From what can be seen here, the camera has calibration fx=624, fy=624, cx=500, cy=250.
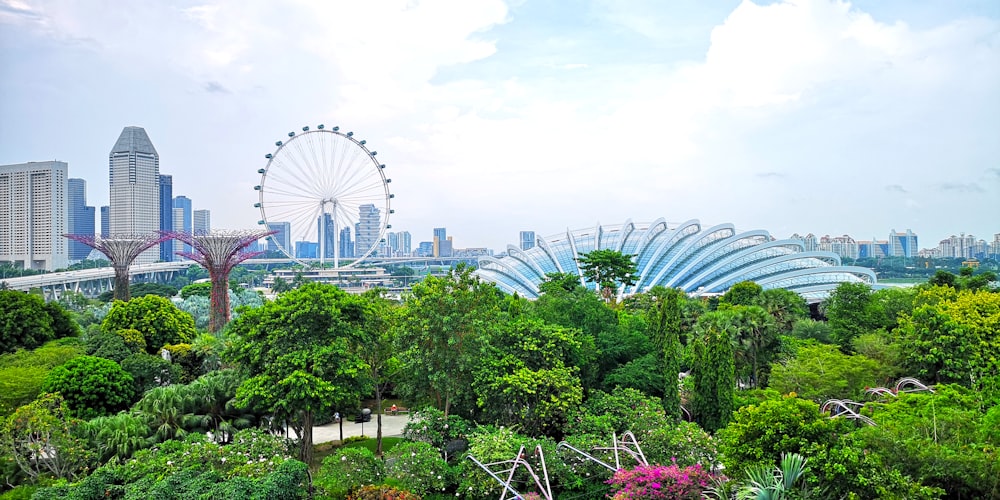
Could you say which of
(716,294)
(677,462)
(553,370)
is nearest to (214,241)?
(553,370)

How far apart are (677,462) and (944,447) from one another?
6108mm

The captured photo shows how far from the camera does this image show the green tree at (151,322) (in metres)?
32.2

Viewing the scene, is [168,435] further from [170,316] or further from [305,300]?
[170,316]

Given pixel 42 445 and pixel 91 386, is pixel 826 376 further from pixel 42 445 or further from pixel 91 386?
pixel 91 386

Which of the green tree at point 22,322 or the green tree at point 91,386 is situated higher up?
the green tree at point 22,322

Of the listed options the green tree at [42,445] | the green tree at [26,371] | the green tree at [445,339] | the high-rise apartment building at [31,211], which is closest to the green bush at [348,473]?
the green tree at [445,339]

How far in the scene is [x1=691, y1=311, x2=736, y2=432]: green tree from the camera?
2289 centimetres

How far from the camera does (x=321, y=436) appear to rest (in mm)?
26016

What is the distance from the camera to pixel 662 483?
1451 cm

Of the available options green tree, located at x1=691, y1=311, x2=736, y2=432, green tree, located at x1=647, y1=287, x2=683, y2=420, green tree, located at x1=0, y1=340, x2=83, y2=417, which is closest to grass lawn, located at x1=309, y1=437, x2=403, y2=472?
green tree, located at x1=0, y1=340, x2=83, y2=417

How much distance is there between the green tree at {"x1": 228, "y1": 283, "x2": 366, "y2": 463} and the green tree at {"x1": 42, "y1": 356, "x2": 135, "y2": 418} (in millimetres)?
5163

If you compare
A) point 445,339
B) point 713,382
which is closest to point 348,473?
point 445,339

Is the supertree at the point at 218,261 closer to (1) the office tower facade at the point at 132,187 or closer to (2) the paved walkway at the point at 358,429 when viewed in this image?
(2) the paved walkway at the point at 358,429

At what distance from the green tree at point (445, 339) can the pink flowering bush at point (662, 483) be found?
6979 millimetres
